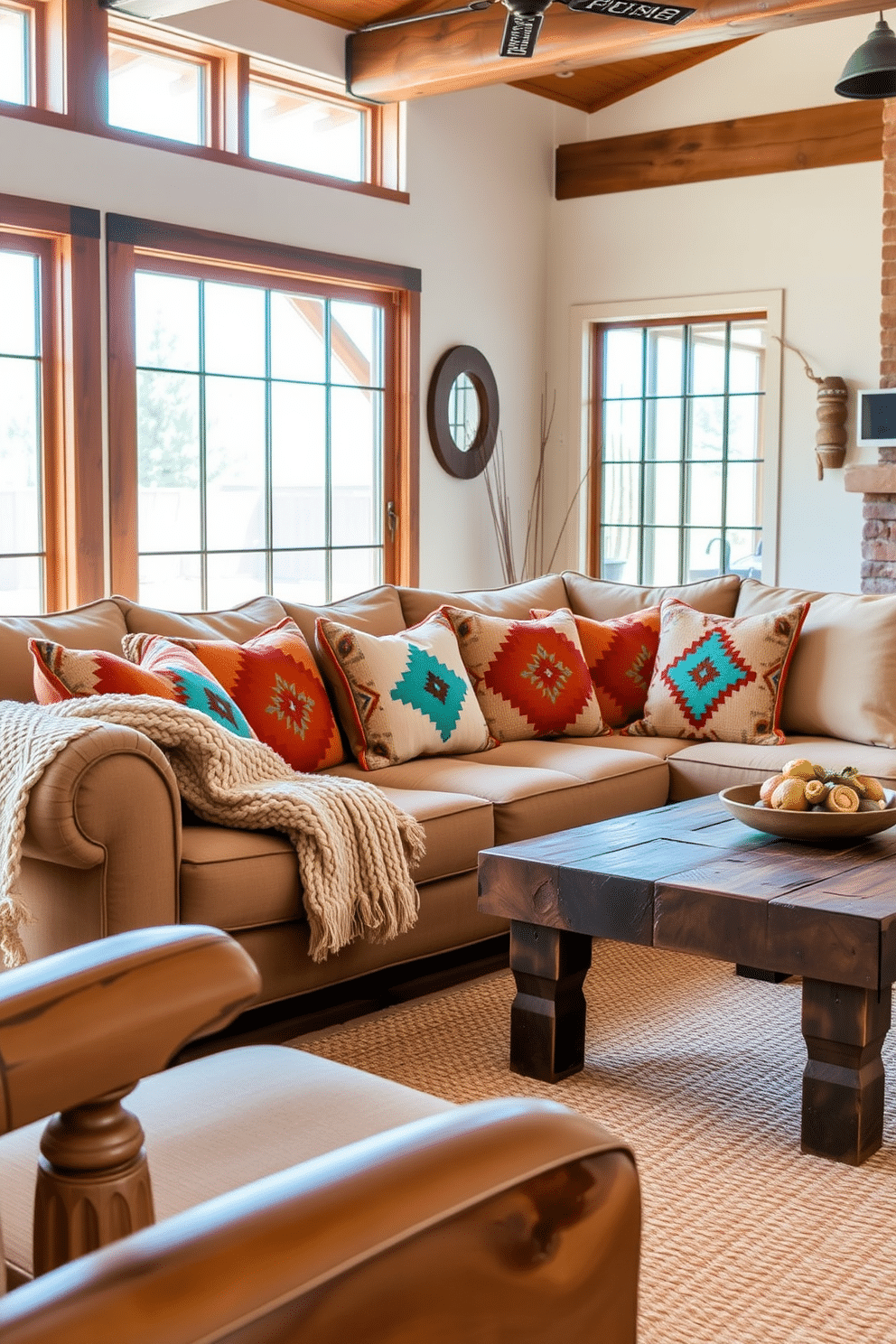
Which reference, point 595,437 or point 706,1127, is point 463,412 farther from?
point 706,1127

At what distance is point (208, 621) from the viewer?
3684 millimetres

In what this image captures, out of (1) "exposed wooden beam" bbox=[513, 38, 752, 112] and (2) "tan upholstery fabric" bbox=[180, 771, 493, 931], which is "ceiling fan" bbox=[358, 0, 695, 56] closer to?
(2) "tan upholstery fabric" bbox=[180, 771, 493, 931]

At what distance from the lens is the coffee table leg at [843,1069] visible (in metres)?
2.35

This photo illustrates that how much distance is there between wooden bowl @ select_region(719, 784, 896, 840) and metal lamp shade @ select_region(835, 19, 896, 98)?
2308 millimetres

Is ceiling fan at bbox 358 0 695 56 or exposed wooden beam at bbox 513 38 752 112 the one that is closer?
ceiling fan at bbox 358 0 695 56

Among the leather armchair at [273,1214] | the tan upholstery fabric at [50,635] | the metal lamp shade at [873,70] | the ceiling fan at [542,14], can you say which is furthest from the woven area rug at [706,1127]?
the metal lamp shade at [873,70]

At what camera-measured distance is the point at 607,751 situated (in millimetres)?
3986

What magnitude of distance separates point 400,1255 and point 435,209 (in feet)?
20.2

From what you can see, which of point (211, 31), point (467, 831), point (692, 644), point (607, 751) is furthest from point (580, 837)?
point (211, 31)

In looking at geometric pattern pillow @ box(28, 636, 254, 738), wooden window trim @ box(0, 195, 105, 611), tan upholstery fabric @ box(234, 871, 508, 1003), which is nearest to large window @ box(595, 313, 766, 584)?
wooden window trim @ box(0, 195, 105, 611)

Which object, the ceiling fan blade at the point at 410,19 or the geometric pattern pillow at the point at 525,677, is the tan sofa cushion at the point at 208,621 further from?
the ceiling fan blade at the point at 410,19

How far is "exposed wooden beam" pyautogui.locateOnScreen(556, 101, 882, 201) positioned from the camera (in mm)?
6102

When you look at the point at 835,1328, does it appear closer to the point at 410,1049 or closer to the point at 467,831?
the point at 410,1049

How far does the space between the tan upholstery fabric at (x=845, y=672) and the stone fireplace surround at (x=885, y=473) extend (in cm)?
178
